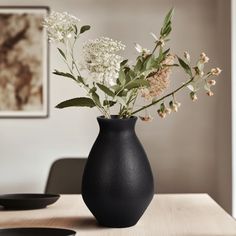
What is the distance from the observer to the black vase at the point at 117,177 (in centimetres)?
159

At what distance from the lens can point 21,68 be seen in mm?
3824

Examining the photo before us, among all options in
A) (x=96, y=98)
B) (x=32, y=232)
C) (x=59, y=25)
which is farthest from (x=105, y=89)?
(x=32, y=232)

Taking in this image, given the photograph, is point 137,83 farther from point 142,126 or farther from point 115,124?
point 142,126

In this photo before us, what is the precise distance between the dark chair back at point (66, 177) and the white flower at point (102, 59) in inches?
82.9

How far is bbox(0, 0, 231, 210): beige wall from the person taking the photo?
151 inches

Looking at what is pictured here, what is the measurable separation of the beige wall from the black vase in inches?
86.3

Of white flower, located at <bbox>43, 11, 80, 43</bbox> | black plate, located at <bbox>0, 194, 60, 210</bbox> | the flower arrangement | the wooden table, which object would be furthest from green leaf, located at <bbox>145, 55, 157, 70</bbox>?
black plate, located at <bbox>0, 194, 60, 210</bbox>

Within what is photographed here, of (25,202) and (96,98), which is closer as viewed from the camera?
(96,98)

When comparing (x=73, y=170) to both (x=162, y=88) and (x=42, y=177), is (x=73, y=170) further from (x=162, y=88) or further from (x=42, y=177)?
(x=162, y=88)

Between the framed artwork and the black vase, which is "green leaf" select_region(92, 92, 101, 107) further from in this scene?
the framed artwork

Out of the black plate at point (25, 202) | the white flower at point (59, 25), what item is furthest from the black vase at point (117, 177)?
the black plate at point (25, 202)

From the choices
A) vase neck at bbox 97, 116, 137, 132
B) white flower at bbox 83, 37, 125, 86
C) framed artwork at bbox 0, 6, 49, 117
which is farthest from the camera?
framed artwork at bbox 0, 6, 49, 117

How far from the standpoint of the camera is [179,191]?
388 centimetres

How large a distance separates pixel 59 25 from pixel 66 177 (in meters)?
2.15
